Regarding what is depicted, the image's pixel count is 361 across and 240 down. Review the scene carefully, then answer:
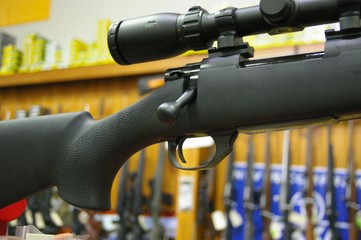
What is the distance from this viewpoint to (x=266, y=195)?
2.10 metres

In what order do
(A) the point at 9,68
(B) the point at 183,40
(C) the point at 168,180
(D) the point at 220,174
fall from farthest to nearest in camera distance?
(A) the point at 9,68
(C) the point at 168,180
(D) the point at 220,174
(B) the point at 183,40

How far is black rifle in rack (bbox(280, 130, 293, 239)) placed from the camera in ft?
6.42

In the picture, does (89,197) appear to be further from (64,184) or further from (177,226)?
(177,226)

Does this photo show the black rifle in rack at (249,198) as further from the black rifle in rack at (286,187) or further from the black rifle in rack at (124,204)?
the black rifle in rack at (124,204)

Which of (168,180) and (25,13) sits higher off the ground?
(25,13)

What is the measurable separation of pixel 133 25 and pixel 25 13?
2753 millimetres

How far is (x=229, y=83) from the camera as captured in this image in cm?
80

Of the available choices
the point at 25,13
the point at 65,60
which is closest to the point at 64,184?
the point at 65,60

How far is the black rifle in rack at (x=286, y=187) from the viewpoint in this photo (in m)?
1.96

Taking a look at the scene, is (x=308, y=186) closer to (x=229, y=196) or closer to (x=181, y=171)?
(x=229, y=196)

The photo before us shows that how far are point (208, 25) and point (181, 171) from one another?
4.65 feet

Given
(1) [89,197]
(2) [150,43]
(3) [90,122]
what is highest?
(2) [150,43]

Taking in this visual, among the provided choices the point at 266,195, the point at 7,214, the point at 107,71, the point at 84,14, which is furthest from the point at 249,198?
the point at 84,14

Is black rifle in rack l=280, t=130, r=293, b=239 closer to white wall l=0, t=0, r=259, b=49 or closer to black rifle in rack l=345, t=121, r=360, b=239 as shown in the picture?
black rifle in rack l=345, t=121, r=360, b=239
